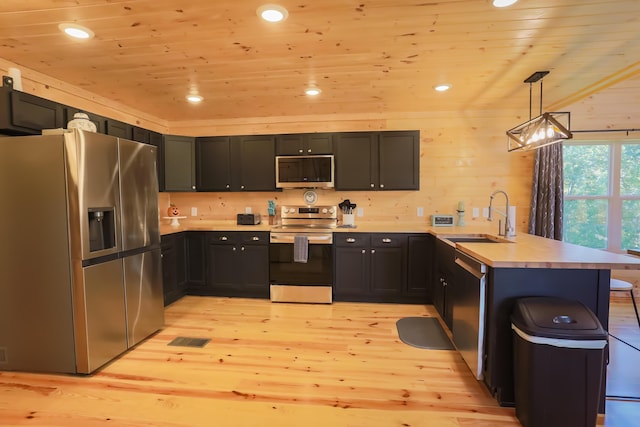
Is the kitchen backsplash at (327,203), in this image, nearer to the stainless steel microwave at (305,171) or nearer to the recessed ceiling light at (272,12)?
the stainless steel microwave at (305,171)

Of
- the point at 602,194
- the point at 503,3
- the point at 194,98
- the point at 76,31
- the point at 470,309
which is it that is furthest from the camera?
the point at 602,194

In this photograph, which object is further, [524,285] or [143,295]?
[143,295]

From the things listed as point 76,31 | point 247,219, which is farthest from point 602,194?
point 76,31

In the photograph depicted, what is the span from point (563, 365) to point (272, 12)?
262 centimetres

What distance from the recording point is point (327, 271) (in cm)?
386

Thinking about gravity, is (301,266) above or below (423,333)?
above

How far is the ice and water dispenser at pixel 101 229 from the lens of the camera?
7.73 ft

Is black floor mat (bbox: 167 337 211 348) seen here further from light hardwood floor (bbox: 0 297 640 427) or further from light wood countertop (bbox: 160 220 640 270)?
light wood countertop (bbox: 160 220 640 270)

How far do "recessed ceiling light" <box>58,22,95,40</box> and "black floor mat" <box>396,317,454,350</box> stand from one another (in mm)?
3495

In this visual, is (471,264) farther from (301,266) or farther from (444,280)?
(301,266)

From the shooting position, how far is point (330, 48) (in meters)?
2.39

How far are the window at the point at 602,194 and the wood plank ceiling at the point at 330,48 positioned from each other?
94 cm

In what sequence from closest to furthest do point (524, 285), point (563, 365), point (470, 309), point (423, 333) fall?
1. point (563, 365)
2. point (524, 285)
3. point (470, 309)
4. point (423, 333)

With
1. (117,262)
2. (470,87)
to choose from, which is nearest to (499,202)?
(470,87)
